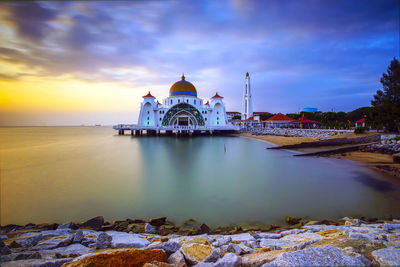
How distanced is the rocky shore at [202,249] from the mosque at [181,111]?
31417 mm

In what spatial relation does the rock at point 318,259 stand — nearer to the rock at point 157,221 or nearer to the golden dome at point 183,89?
the rock at point 157,221

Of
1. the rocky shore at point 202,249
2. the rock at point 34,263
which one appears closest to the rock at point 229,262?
the rocky shore at point 202,249

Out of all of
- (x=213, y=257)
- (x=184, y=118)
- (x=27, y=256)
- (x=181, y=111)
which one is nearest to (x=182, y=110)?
(x=181, y=111)

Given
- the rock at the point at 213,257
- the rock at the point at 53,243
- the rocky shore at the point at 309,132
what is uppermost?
the rocky shore at the point at 309,132

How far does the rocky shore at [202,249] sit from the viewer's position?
5.90 feet

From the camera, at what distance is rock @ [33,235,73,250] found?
9.91 ft

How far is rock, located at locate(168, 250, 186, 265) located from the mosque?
3315 centimetres

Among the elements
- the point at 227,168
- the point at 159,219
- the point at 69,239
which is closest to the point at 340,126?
the point at 227,168

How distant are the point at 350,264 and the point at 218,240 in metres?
1.95

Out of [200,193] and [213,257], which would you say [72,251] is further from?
[200,193]

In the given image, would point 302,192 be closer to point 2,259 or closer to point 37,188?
point 2,259

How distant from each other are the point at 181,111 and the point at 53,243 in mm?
35319

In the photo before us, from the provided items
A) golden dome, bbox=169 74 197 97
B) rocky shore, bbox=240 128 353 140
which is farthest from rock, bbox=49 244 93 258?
golden dome, bbox=169 74 197 97

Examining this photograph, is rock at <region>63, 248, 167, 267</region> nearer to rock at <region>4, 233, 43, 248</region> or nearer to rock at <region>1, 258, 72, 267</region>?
rock at <region>1, 258, 72, 267</region>
